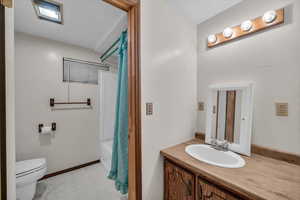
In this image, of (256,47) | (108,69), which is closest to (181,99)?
(256,47)

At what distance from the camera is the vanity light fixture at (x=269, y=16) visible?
3.28 feet

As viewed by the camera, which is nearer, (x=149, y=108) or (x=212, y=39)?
(x=149, y=108)

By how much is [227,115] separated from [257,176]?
61cm

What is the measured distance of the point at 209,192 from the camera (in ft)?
2.77

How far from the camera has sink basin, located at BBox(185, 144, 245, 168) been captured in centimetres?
102

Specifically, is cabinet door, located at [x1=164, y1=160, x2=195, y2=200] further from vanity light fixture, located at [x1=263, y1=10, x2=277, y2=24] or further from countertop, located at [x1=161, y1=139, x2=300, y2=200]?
vanity light fixture, located at [x1=263, y1=10, x2=277, y2=24]

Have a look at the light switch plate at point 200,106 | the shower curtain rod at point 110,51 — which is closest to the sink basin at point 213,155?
the light switch plate at point 200,106

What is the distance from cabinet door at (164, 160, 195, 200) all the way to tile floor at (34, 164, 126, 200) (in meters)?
0.79

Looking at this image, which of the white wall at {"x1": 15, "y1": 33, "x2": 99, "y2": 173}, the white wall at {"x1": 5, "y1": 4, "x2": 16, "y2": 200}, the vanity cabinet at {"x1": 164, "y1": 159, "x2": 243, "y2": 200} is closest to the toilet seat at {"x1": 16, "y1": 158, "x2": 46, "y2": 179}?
the white wall at {"x1": 15, "y1": 33, "x2": 99, "y2": 173}

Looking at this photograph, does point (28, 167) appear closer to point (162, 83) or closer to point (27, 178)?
point (27, 178)

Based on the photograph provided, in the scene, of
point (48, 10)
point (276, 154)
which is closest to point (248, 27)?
point (276, 154)

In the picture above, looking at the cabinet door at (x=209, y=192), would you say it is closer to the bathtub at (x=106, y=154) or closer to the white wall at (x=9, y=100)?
the white wall at (x=9, y=100)

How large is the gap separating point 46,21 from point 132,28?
52.0 inches

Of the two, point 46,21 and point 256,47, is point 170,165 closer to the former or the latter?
point 256,47
